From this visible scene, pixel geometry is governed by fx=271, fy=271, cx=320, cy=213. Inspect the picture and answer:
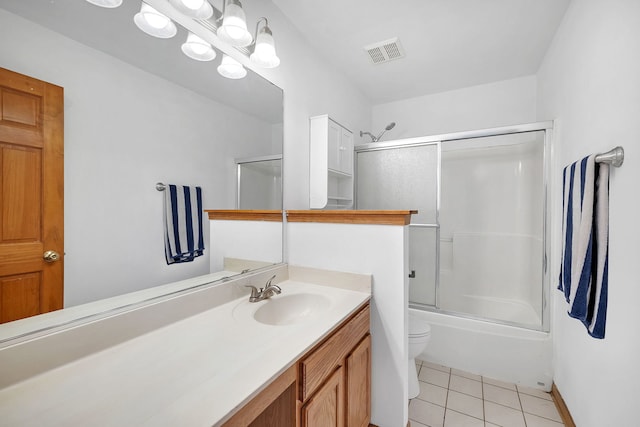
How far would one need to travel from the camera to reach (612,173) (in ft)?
3.71

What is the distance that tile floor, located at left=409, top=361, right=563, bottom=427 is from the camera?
157 centimetres

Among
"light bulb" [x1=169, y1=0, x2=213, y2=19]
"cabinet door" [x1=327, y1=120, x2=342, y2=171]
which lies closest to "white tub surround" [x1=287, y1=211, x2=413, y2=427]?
"cabinet door" [x1=327, y1=120, x2=342, y2=171]

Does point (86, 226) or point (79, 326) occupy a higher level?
point (86, 226)

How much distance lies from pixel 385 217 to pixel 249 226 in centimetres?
74

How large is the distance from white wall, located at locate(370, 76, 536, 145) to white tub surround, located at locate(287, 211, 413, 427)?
5.46 ft

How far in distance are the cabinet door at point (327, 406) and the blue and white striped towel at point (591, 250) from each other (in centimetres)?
99

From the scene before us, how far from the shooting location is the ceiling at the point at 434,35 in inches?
66.7

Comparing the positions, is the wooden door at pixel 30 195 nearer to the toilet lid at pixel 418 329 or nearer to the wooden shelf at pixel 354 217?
the wooden shelf at pixel 354 217

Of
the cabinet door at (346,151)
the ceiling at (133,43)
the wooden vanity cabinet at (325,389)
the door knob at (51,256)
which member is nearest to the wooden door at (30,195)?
the door knob at (51,256)

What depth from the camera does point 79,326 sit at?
0.78 meters

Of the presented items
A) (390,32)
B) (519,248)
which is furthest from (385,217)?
(519,248)

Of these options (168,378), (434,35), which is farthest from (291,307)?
(434,35)

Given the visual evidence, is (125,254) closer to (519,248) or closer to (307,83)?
(307,83)

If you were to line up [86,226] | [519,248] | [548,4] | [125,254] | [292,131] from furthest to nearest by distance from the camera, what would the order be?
[519,248] → [292,131] → [548,4] → [125,254] → [86,226]
